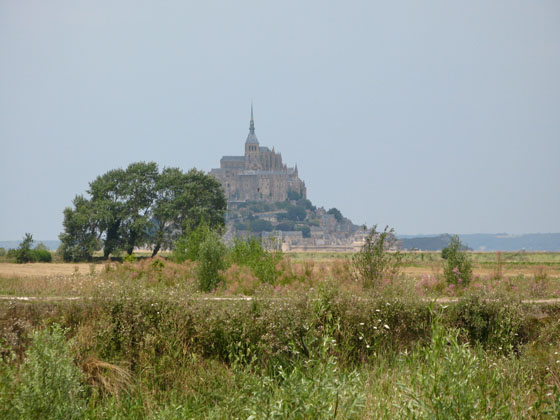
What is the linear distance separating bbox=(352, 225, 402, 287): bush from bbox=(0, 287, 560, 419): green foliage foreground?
3815 mm

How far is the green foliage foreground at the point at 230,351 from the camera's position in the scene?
559 centimetres

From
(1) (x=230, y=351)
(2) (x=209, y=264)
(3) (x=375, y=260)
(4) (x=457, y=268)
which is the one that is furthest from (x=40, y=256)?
(1) (x=230, y=351)

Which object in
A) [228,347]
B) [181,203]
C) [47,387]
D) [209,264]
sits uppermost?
[181,203]

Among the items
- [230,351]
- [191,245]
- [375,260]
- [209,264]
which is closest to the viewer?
[230,351]

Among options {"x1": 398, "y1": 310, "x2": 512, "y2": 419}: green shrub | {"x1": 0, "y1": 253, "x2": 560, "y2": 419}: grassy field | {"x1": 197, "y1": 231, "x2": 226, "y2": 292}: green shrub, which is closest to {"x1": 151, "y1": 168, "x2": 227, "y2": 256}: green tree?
{"x1": 197, "y1": 231, "x2": 226, "y2": 292}: green shrub

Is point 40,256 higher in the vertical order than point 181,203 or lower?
lower

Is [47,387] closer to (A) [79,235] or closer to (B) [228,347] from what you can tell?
(B) [228,347]

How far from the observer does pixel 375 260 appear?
11688 millimetres

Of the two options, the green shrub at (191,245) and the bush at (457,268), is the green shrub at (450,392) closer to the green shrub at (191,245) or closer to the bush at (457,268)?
the bush at (457,268)

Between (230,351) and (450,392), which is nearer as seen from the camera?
(450,392)

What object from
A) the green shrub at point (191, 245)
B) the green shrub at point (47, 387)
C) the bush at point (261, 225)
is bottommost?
the green shrub at point (47, 387)

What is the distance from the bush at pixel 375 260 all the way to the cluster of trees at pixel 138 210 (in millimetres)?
32308

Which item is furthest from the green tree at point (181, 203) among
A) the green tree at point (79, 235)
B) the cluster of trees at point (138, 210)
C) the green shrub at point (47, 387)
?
the green shrub at point (47, 387)

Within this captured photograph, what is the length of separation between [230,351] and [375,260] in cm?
569
